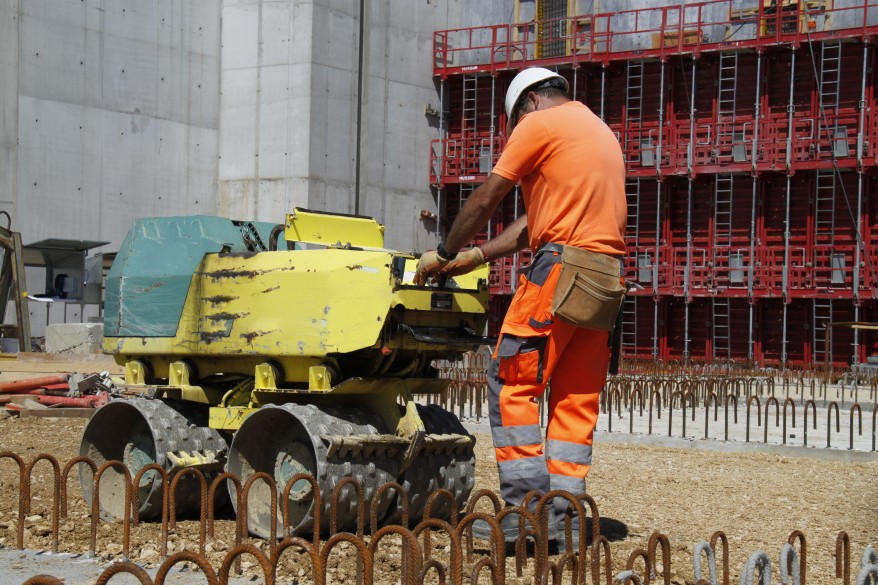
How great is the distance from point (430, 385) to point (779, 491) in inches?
133

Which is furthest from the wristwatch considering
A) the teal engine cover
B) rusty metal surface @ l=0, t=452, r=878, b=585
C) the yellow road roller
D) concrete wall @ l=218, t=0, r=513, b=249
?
concrete wall @ l=218, t=0, r=513, b=249

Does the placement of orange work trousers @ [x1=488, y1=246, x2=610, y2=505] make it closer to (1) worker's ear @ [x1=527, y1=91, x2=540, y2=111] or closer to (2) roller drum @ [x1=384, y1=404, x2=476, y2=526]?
(1) worker's ear @ [x1=527, y1=91, x2=540, y2=111]

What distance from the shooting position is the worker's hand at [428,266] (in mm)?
5895

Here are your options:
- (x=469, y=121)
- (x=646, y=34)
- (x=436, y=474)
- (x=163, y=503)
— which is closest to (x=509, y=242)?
(x=436, y=474)

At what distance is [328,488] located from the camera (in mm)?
5941

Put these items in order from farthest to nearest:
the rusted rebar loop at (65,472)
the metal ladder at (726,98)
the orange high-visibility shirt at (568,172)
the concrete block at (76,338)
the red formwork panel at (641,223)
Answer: the red formwork panel at (641,223)
the metal ladder at (726,98)
the concrete block at (76,338)
the rusted rebar loop at (65,472)
the orange high-visibility shirt at (568,172)

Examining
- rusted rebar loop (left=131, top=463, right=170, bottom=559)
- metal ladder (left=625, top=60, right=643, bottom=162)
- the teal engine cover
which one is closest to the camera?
rusted rebar loop (left=131, top=463, right=170, bottom=559)

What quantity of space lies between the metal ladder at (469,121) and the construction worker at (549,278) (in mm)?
27307

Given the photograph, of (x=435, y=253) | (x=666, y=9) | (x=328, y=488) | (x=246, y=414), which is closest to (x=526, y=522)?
(x=328, y=488)

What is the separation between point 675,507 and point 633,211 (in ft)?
82.0

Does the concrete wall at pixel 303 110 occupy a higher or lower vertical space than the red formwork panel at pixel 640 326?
higher

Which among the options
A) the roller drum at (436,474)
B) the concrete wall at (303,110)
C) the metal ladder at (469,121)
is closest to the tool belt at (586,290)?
the roller drum at (436,474)

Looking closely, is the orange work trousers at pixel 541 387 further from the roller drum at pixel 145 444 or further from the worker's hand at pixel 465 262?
the roller drum at pixel 145 444

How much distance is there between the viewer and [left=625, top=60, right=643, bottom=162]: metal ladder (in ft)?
105
